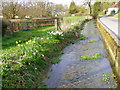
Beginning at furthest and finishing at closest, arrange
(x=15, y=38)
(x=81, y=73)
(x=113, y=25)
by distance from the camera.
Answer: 1. (x=113, y=25)
2. (x=15, y=38)
3. (x=81, y=73)

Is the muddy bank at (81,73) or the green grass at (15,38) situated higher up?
the green grass at (15,38)

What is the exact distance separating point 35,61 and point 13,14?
1179cm

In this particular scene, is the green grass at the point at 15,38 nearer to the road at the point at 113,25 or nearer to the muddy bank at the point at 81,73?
the muddy bank at the point at 81,73

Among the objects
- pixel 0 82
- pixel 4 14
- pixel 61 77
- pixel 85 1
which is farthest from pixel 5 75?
pixel 85 1

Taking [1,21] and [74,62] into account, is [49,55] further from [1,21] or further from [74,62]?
[1,21]

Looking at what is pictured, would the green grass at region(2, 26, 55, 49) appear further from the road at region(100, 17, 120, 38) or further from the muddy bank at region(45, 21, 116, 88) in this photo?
the road at region(100, 17, 120, 38)

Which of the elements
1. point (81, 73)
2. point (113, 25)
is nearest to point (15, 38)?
point (81, 73)

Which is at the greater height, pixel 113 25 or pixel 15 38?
pixel 113 25

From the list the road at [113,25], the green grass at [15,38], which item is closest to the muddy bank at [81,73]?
the green grass at [15,38]

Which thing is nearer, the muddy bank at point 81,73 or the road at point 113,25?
the muddy bank at point 81,73

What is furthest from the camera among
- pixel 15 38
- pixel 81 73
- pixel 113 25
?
pixel 113 25

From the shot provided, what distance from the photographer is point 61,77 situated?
5.57 metres

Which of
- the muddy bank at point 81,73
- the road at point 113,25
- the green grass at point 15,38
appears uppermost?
the road at point 113,25

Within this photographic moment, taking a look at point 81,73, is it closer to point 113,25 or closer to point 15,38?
point 15,38
